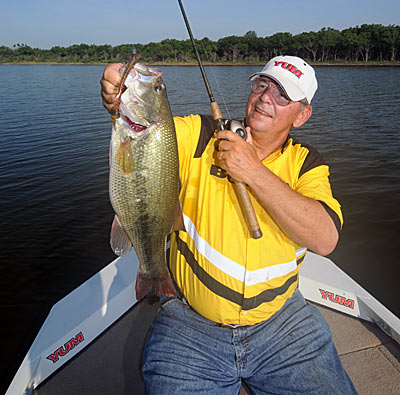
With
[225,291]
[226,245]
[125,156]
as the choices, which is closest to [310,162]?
[226,245]

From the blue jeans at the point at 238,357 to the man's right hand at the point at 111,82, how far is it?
155 cm

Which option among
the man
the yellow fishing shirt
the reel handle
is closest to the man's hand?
the man

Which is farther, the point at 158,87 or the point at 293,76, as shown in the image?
the point at 293,76

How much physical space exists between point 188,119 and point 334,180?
9146 millimetres

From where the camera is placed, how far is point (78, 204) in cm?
919

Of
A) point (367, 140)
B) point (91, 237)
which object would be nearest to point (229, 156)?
point (91, 237)

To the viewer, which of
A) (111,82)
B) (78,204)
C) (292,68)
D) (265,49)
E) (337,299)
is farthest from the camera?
(265,49)

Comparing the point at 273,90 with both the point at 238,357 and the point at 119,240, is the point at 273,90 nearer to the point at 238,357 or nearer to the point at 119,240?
the point at 119,240

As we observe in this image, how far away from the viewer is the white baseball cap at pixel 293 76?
8.56 feet

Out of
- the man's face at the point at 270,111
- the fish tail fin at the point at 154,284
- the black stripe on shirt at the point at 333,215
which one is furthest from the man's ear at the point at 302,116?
the fish tail fin at the point at 154,284

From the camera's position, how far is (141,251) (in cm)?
222

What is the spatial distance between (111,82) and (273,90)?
134 centimetres

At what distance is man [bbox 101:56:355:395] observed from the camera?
6.93ft

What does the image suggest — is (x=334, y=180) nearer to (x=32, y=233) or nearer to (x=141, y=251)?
(x=32, y=233)
